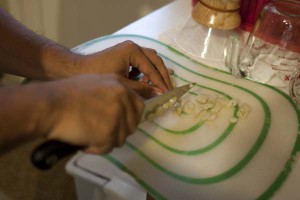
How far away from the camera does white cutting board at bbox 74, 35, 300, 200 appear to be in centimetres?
45

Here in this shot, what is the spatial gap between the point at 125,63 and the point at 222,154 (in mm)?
222

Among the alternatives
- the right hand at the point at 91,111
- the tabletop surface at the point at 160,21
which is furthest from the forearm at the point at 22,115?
the tabletop surface at the point at 160,21

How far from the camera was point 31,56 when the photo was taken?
0.58 m

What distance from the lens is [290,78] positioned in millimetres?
616

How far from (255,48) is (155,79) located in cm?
24

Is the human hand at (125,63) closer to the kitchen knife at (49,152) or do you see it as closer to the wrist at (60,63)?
the wrist at (60,63)

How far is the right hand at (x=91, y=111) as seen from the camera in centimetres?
33

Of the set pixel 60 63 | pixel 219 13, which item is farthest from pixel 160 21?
pixel 60 63

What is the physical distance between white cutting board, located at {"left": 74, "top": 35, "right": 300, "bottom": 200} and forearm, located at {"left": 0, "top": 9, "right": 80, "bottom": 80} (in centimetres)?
18

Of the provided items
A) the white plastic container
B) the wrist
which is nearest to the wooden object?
the wrist

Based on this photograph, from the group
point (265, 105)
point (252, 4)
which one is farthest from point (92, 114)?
point (252, 4)

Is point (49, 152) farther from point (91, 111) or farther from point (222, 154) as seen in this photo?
point (222, 154)

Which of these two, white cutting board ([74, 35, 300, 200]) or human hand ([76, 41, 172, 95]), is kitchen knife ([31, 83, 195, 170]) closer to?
white cutting board ([74, 35, 300, 200])

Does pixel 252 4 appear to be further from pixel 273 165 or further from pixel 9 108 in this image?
pixel 9 108
